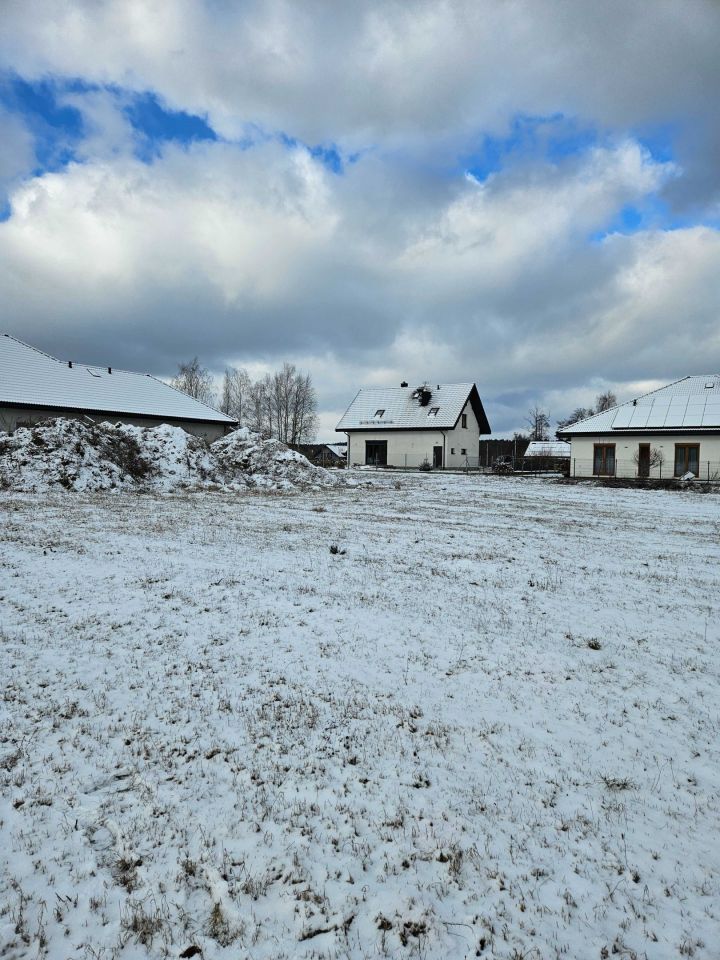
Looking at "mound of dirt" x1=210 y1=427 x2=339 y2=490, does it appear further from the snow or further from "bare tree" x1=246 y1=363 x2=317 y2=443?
"bare tree" x1=246 y1=363 x2=317 y2=443

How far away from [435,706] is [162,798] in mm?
1954

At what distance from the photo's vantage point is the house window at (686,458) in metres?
32.6

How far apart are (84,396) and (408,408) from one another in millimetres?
26872

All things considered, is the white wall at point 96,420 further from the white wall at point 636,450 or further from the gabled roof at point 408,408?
the white wall at point 636,450

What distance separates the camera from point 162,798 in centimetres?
295

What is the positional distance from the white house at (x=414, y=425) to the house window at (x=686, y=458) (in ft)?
57.1

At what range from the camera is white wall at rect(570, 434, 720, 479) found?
3222 cm

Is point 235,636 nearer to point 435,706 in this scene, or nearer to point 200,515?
point 435,706

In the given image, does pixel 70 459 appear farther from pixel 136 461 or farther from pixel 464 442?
pixel 464 442

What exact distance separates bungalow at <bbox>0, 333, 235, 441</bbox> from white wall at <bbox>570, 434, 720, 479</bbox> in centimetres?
2448

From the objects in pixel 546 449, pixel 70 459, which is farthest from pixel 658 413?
pixel 546 449

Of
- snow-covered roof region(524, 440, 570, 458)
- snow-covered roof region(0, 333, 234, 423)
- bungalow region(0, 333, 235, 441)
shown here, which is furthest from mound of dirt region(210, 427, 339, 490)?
snow-covered roof region(524, 440, 570, 458)

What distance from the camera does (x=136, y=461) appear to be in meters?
22.0

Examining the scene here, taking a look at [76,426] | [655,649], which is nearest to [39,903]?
[655,649]
